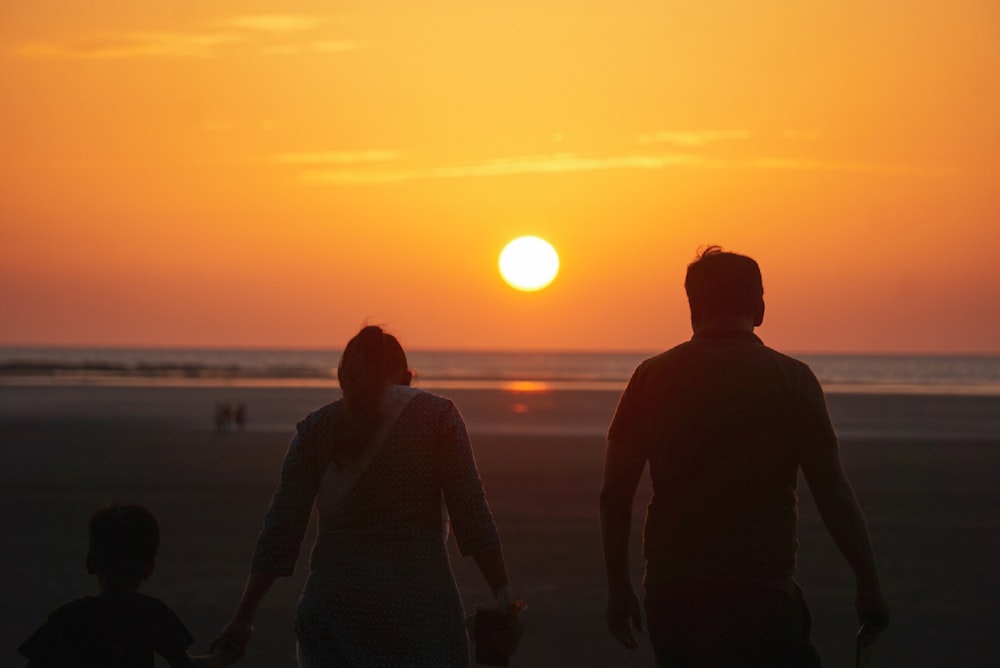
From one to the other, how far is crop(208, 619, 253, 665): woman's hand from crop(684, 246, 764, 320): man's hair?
5.78 feet

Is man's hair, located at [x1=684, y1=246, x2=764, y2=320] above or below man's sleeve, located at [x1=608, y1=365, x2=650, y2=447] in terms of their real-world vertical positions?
above

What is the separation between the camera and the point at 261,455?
25672mm

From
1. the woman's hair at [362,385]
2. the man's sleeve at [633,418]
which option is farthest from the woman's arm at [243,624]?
the man's sleeve at [633,418]

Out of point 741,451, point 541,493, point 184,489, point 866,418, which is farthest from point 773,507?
point 866,418

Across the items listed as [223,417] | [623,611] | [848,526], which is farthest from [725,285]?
[223,417]

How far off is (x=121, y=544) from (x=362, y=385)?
872 millimetres

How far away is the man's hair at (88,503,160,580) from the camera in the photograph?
4297 millimetres

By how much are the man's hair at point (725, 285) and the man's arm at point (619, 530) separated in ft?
1.72

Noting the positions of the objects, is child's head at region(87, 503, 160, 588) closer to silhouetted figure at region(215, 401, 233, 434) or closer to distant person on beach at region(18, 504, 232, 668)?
distant person on beach at region(18, 504, 232, 668)

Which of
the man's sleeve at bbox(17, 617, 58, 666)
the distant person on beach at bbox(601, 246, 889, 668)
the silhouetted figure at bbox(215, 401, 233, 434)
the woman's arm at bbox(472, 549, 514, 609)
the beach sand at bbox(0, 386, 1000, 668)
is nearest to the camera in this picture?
the man's sleeve at bbox(17, 617, 58, 666)

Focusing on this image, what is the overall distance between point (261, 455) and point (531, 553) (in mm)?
13479

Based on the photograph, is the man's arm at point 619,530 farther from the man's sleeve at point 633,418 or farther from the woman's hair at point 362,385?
the woman's hair at point 362,385

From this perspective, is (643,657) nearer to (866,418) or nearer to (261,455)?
(261,455)

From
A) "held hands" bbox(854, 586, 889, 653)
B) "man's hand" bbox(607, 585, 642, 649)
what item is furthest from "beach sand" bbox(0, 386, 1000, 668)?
"held hands" bbox(854, 586, 889, 653)
